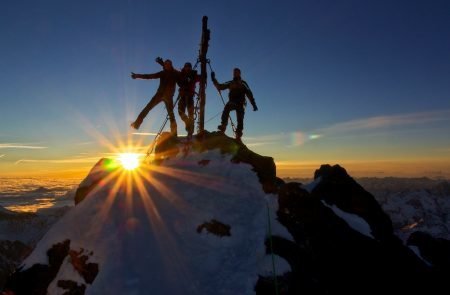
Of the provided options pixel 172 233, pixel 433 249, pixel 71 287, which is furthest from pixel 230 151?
pixel 433 249

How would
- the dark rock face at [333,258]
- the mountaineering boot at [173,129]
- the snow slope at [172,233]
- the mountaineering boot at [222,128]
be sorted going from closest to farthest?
the snow slope at [172,233] → the dark rock face at [333,258] → the mountaineering boot at [222,128] → the mountaineering boot at [173,129]

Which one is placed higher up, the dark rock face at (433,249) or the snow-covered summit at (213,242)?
the snow-covered summit at (213,242)

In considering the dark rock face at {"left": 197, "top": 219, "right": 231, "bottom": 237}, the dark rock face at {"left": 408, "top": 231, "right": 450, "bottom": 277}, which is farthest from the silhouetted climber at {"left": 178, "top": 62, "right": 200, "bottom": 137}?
the dark rock face at {"left": 408, "top": 231, "right": 450, "bottom": 277}

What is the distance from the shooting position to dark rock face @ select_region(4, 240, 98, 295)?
491 inches

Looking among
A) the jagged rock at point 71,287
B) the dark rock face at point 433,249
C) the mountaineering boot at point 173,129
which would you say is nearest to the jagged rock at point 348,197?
the dark rock face at point 433,249

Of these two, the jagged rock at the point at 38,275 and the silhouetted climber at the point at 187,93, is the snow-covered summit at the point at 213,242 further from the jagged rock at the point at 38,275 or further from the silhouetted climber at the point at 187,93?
the silhouetted climber at the point at 187,93

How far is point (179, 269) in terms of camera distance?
37.7 feet

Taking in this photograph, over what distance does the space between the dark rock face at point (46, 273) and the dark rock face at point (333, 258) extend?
602 centimetres

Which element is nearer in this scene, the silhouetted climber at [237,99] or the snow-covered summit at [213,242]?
the snow-covered summit at [213,242]

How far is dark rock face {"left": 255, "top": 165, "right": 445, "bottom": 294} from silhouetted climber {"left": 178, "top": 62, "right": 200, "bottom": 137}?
25.9ft

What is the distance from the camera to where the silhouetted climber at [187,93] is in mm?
20156

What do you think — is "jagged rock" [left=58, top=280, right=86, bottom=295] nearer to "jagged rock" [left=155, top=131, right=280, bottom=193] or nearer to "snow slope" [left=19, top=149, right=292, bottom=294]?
"snow slope" [left=19, top=149, right=292, bottom=294]

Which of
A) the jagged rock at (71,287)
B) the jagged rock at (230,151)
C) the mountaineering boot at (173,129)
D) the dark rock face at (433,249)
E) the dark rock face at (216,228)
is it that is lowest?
the dark rock face at (433,249)

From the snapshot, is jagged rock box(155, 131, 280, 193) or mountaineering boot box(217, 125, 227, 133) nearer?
jagged rock box(155, 131, 280, 193)
